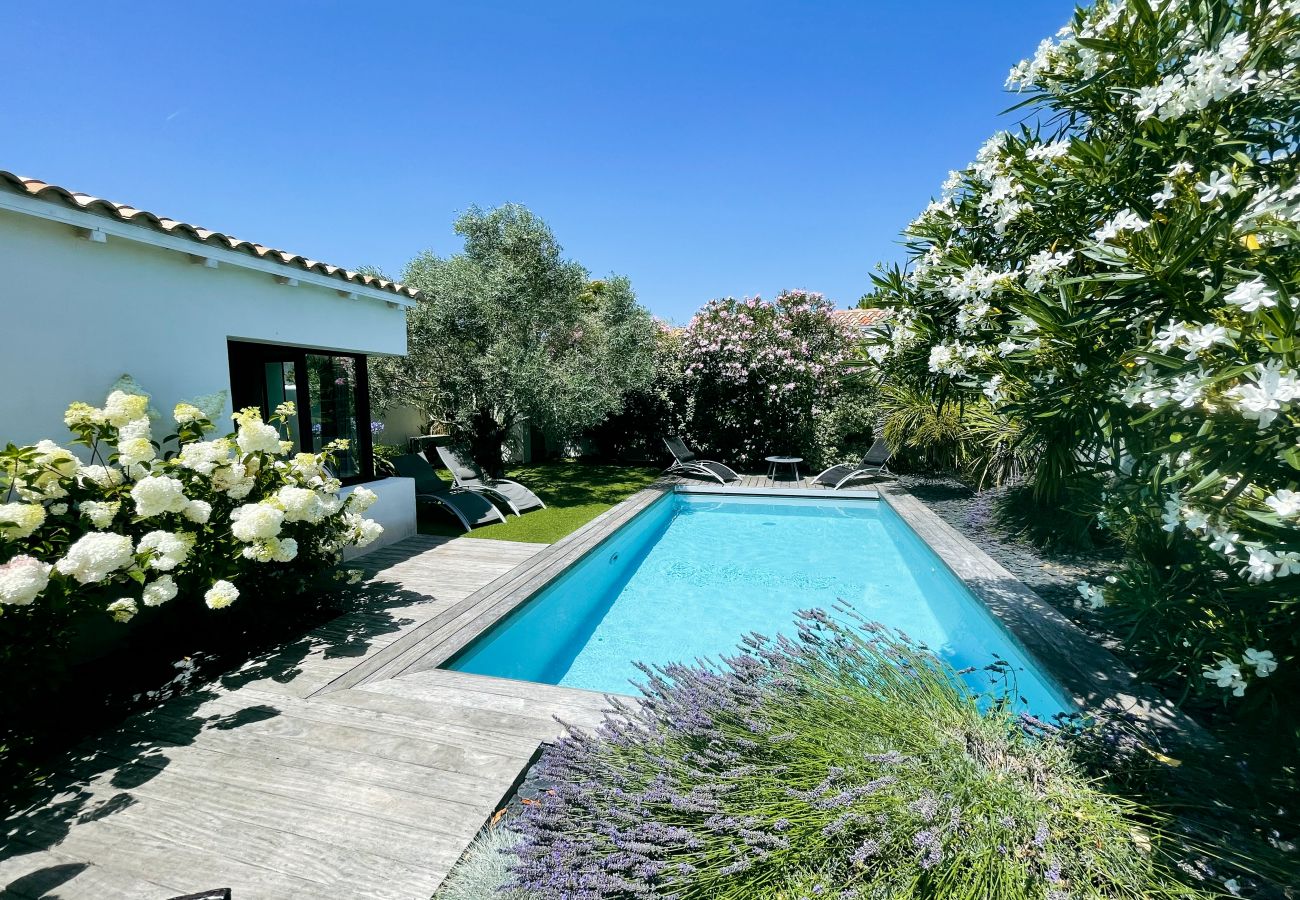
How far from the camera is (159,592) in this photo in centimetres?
387

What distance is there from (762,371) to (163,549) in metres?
13.6

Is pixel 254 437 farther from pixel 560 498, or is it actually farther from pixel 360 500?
pixel 560 498

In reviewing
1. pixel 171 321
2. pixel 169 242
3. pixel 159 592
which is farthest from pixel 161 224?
pixel 159 592

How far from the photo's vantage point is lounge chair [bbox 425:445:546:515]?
34.3 feet

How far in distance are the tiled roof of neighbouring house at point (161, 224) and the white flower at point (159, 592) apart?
3.18 metres

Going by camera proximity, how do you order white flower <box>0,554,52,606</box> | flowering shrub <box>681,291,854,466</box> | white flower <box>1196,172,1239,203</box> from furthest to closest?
1. flowering shrub <box>681,291,854,466</box>
2. white flower <box>0,554,52,606</box>
3. white flower <box>1196,172,1239,203</box>

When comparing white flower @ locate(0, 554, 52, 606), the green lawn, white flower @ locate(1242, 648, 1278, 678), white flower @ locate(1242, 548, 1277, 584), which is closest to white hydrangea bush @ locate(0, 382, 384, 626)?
white flower @ locate(0, 554, 52, 606)

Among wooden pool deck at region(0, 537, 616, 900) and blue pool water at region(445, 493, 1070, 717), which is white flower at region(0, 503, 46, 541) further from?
blue pool water at region(445, 493, 1070, 717)

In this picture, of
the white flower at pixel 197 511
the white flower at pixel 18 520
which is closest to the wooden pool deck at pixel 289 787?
the white flower at pixel 197 511

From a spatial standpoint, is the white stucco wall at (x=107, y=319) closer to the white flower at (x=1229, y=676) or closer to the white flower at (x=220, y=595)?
the white flower at (x=220, y=595)

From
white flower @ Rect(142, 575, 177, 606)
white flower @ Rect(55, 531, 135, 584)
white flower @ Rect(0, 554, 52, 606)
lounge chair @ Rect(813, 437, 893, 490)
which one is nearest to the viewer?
white flower @ Rect(0, 554, 52, 606)

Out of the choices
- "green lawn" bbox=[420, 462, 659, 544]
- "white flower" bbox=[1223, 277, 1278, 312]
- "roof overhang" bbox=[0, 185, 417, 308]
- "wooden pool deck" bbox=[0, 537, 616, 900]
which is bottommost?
"wooden pool deck" bbox=[0, 537, 616, 900]

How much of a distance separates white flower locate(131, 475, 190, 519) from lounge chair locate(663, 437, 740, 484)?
11386 millimetres

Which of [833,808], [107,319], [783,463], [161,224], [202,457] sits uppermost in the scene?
[161,224]
